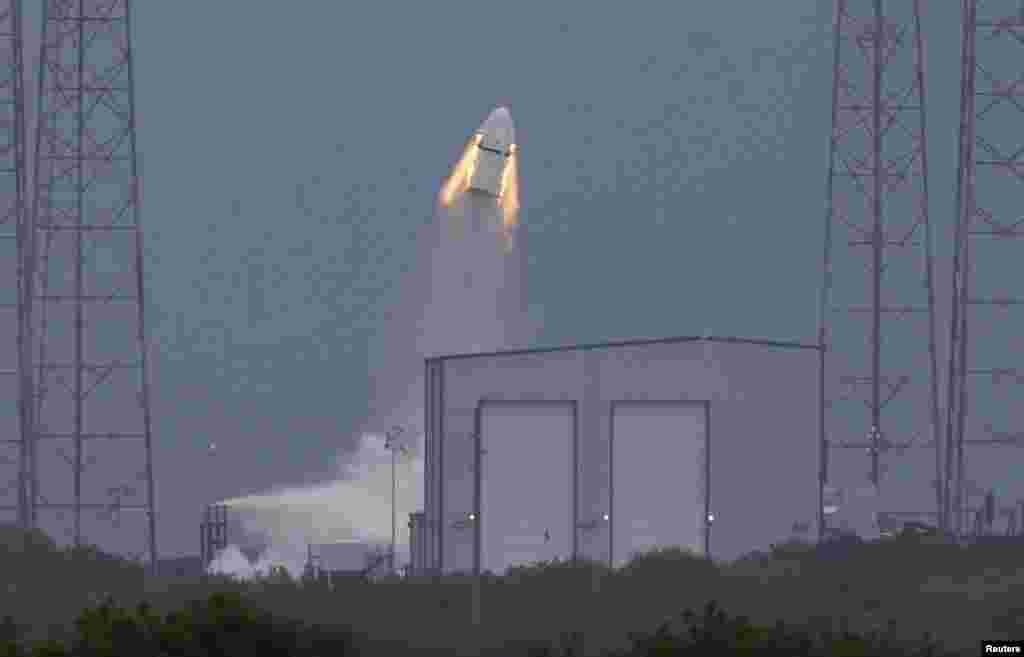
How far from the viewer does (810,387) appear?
40781 millimetres

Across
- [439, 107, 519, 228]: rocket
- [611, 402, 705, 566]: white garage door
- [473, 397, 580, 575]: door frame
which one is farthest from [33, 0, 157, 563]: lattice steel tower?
[611, 402, 705, 566]: white garage door

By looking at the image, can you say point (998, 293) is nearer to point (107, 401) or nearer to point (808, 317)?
point (808, 317)

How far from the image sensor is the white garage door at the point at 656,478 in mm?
39625

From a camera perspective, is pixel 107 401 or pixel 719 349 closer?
pixel 719 349

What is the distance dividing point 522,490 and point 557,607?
986cm

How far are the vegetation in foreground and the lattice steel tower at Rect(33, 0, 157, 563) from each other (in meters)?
11.8

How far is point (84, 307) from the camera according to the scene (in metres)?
53.0

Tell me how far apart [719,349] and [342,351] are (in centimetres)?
4329

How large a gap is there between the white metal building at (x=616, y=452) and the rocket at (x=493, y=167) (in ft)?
37.2

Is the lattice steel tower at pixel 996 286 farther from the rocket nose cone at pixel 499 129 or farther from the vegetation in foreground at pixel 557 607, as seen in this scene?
the vegetation in foreground at pixel 557 607

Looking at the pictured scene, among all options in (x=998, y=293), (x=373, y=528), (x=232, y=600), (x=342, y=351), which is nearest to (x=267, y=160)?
(x=342, y=351)

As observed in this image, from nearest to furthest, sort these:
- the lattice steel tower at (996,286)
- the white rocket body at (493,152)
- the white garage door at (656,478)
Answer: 1. the white garage door at (656,478)
2. the white rocket body at (493,152)
3. the lattice steel tower at (996,286)

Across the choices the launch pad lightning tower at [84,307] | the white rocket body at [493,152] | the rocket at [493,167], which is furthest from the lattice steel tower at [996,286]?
the launch pad lightning tower at [84,307]

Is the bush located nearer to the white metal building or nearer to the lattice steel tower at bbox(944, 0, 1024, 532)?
the white metal building
